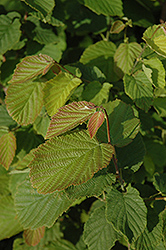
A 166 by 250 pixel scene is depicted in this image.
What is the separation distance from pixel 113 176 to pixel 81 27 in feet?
3.57

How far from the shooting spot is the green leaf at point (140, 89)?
116 cm

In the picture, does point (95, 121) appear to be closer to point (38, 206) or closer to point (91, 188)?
point (91, 188)

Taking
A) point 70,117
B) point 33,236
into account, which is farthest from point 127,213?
point 33,236

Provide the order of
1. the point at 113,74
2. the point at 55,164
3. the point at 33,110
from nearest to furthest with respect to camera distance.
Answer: the point at 55,164
the point at 33,110
the point at 113,74

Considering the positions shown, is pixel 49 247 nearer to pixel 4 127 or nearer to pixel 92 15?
pixel 4 127

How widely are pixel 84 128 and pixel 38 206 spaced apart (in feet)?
1.29

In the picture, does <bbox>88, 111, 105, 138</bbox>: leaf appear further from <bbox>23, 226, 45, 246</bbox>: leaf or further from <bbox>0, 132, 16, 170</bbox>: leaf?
<bbox>23, 226, 45, 246</bbox>: leaf

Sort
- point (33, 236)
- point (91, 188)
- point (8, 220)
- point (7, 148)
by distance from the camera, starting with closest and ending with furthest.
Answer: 1. point (91, 188)
2. point (7, 148)
3. point (33, 236)
4. point (8, 220)

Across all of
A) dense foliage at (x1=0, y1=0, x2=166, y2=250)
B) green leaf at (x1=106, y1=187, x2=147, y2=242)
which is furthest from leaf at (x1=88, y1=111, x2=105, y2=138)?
green leaf at (x1=106, y1=187, x2=147, y2=242)

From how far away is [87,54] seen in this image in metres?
1.41

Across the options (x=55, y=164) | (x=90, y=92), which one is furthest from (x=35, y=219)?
(x=90, y=92)

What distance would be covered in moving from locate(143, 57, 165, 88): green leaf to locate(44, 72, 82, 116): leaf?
355mm

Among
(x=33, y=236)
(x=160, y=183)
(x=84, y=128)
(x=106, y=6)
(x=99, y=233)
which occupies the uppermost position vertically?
(x=106, y=6)

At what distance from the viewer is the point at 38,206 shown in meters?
1.10
